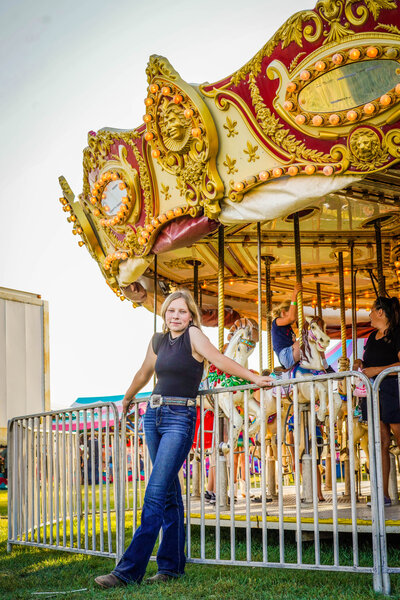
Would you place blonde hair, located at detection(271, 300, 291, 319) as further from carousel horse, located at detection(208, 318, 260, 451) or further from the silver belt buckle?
the silver belt buckle

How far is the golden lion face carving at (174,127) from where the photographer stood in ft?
20.1

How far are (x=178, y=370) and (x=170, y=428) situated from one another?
33cm

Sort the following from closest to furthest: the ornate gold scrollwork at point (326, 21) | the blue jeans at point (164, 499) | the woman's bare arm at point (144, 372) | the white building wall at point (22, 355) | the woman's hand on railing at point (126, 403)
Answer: the blue jeans at point (164, 499)
the woman's bare arm at point (144, 372)
the woman's hand on railing at point (126, 403)
the ornate gold scrollwork at point (326, 21)
the white building wall at point (22, 355)

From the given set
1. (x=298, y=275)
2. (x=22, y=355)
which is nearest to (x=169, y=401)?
(x=298, y=275)

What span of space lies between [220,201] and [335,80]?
4.99ft

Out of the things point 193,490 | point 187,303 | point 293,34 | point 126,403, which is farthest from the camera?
point 193,490

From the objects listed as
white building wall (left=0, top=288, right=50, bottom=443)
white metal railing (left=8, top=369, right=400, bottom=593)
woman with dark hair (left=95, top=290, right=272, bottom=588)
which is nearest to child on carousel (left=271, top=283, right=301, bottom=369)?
white metal railing (left=8, top=369, right=400, bottom=593)

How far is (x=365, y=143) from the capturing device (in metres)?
5.05

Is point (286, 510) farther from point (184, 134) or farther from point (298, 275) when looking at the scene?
point (184, 134)

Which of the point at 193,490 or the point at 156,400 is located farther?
the point at 193,490

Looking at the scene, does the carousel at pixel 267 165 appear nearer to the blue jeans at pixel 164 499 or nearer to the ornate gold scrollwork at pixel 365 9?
the ornate gold scrollwork at pixel 365 9

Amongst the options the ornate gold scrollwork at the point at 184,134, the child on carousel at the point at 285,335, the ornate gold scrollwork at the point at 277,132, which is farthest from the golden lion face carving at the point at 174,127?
the child on carousel at the point at 285,335

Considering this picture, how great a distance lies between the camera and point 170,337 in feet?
14.0

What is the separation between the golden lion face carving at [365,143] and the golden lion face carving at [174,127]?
1609 millimetres
